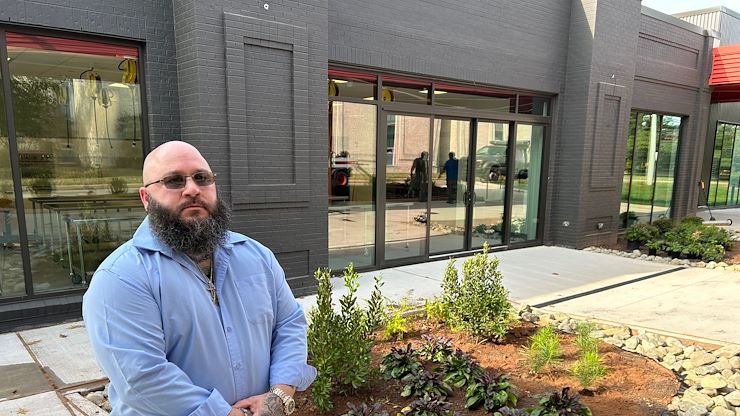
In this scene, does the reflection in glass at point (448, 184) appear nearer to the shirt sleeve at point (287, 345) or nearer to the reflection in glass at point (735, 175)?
the shirt sleeve at point (287, 345)

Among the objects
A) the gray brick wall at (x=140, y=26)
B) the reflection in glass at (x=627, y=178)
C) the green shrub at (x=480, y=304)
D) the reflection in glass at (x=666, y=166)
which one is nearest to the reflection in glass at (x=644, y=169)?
the reflection in glass at (x=627, y=178)

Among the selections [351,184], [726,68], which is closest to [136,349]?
[351,184]

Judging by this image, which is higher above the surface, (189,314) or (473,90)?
(473,90)

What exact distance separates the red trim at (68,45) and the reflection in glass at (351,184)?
2.42m

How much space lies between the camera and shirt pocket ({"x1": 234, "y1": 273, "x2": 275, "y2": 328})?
1745 millimetres

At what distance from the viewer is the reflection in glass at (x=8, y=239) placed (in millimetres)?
4363

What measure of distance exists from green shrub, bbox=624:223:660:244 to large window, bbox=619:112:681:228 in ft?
2.63

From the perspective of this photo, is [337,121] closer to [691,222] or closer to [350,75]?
[350,75]

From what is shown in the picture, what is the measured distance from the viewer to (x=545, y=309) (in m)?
5.05

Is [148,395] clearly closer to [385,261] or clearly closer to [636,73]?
[385,261]

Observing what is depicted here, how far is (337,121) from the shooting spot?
6078 mm

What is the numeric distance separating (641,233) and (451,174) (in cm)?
440

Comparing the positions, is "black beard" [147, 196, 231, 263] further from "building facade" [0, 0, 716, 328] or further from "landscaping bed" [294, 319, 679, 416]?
"building facade" [0, 0, 716, 328]

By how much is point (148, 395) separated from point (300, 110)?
4.13 m
